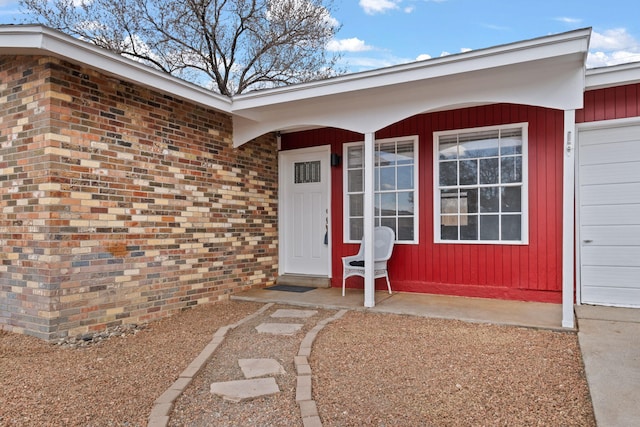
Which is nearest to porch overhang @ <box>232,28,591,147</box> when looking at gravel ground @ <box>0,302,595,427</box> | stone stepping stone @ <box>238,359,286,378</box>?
gravel ground @ <box>0,302,595,427</box>

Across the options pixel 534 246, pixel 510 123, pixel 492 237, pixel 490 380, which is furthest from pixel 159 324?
pixel 510 123

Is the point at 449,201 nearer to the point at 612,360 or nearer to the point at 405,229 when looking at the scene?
the point at 405,229

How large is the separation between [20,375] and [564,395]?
3.68m

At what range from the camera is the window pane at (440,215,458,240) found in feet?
18.2

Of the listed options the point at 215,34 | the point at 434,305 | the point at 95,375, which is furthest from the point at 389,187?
the point at 215,34

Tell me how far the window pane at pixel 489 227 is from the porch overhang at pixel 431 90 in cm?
148

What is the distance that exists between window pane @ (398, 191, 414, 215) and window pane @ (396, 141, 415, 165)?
436 millimetres

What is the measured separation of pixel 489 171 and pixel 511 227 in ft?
2.47

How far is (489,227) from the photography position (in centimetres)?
534

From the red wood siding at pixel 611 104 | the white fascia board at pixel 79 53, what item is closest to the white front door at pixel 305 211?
the white fascia board at pixel 79 53

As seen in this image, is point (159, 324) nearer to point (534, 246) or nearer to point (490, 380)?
point (490, 380)

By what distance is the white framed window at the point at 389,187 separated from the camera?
585 centimetres

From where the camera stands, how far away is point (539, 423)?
2.26 metres

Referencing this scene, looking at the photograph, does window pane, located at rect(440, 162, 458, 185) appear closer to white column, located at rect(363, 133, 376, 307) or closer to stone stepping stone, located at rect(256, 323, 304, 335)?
white column, located at rect(363, 133, 376, 307)
